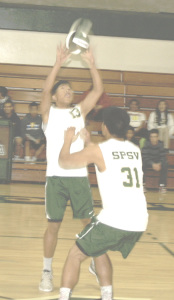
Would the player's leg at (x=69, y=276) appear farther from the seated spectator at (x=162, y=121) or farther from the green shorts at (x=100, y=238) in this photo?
the seated spectator at (x=162, y=121)

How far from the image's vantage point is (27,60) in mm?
13969

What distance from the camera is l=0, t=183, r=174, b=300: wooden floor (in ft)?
14.2

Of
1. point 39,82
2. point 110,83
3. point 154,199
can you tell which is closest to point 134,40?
point 110,83

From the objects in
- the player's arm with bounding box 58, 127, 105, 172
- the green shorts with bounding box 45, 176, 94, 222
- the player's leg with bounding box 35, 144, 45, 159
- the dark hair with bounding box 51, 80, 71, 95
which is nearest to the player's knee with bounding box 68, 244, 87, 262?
the player's arm with bounding box 58, 127, 105, 172

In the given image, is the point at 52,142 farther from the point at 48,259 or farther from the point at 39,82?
the point at 39,82

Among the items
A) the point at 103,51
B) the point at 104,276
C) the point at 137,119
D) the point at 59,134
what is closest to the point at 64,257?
the point at 59,134

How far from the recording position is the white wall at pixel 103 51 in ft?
45.7

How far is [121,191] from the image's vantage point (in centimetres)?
348

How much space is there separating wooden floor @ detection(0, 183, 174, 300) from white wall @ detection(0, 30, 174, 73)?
5953mm

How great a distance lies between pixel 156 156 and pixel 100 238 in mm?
8185

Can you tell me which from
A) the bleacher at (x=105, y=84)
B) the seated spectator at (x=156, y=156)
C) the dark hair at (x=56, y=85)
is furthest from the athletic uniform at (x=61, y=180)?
the bleacher at (x=105, y=84)

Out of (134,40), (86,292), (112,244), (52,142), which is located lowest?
(86,292)

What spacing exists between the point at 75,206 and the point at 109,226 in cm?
108

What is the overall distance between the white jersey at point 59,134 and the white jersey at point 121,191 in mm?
988
